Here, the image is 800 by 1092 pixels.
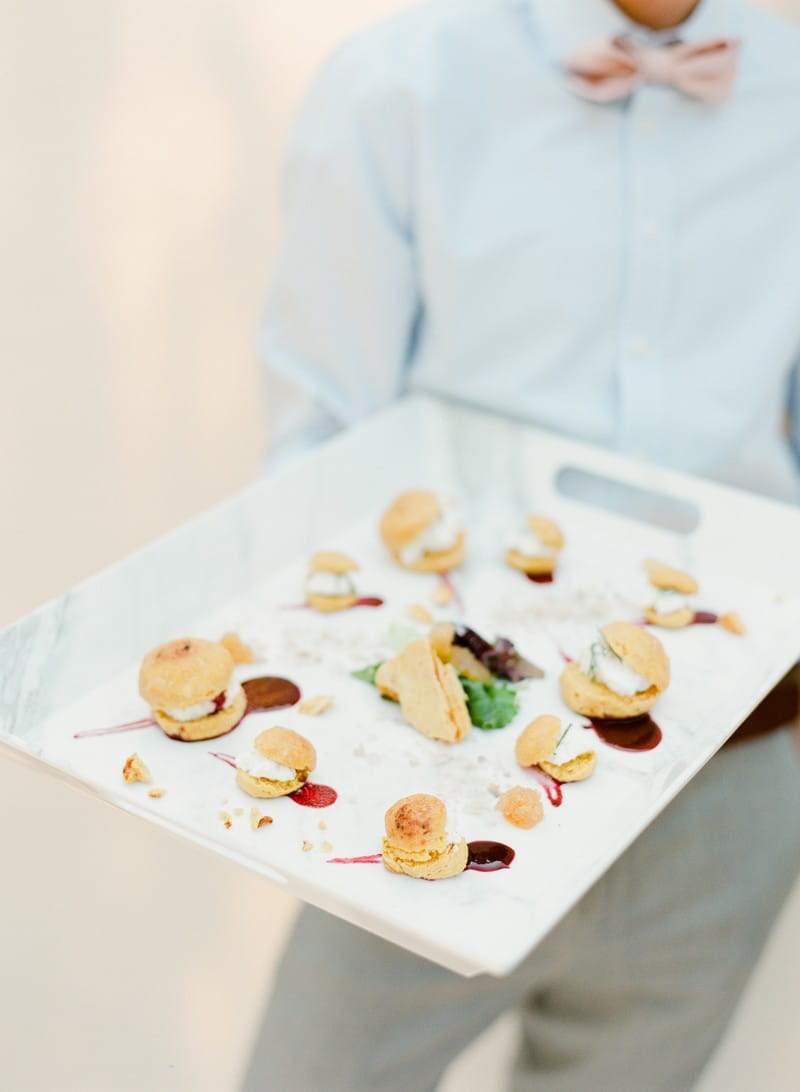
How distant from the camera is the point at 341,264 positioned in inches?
38.7

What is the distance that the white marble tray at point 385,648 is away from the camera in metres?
0.62

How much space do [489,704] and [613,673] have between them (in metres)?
0.07

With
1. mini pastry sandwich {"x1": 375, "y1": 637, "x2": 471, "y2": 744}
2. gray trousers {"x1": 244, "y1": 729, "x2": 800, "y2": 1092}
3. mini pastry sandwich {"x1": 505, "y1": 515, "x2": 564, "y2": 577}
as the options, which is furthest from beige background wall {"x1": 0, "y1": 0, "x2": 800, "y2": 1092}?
mini pastry sandwich {"x1": 505, "y1": 515, "x2": 564, "y2": 577}

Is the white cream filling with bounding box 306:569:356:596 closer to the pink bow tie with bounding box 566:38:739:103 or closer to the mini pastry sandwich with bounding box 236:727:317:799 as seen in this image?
the mini pastry sandwich with bounding box 236:727:317:799

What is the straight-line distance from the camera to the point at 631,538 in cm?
90

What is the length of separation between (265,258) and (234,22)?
201 millimetres

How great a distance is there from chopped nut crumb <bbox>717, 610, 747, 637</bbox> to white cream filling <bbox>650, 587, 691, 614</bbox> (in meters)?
0.03

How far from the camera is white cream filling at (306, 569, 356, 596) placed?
32.0 inches

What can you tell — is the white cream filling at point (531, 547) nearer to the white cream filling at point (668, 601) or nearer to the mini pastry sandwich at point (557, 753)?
the white cream filling at point (668, 601)

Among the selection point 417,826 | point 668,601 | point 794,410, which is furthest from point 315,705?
point 794,410

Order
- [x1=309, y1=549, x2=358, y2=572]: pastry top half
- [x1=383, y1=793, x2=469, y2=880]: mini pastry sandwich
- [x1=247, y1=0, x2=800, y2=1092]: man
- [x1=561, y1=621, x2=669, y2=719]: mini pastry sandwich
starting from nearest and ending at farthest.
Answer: [x1=383, y1=793, x2=469, y2=880]: mini pastry sandwich < [x1=561, y1=621, x2=669, y2=719]: mini pastry sandwich < [x1=309, y1=549, x2=358, y2=572]: pastry top half < [x1=247, y1=0, x2=800, y2=1092]: man

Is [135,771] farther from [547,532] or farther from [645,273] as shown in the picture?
[645,273]

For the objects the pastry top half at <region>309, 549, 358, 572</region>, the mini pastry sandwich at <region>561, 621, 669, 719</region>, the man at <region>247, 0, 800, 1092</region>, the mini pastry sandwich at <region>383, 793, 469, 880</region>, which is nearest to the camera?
the mini pastry sandwich at <region>383, 793, 469, 880</region>

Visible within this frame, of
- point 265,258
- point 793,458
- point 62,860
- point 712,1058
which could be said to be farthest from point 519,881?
Result: point 265,258
